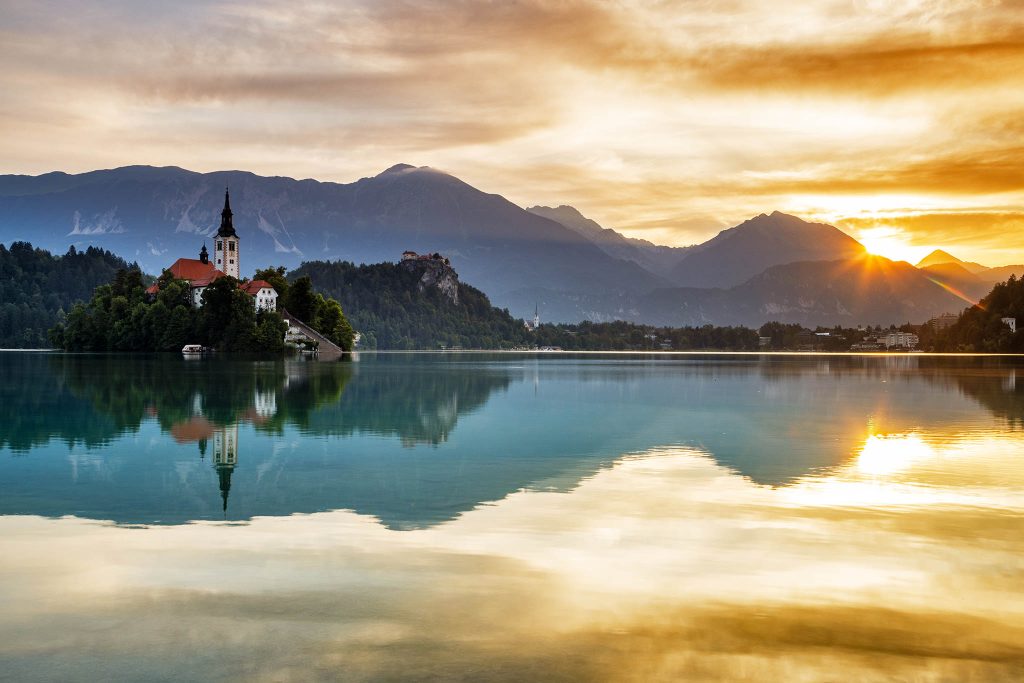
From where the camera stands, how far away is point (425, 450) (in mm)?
31281

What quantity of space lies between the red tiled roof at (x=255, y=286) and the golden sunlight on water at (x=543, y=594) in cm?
15890

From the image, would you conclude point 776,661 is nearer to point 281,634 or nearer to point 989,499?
point 281,634

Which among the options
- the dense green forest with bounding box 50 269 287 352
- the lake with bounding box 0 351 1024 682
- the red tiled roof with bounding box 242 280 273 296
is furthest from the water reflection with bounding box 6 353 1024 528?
the red tiled roof with bounding box 242 280 273 296

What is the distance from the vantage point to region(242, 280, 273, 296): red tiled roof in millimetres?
172500

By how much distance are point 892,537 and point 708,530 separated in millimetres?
3504

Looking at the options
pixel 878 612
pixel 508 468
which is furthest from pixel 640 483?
pixel 878 612

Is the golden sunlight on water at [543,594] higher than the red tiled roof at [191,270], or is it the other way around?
the red tiled roof at [191,270]

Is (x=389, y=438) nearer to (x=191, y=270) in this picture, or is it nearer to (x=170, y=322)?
(x=170, y=322)

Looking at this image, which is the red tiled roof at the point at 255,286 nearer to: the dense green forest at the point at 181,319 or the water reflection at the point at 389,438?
the dense green forest at the point at 181,319

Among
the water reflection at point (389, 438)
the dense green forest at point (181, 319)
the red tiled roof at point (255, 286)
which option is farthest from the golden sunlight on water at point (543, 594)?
the red tiled roof at point (255, 286)

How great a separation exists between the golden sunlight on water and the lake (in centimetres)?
5

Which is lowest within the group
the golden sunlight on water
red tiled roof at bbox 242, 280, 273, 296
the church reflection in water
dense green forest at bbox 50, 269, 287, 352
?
the golden sunlight on water

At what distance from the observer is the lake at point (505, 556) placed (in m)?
11.1

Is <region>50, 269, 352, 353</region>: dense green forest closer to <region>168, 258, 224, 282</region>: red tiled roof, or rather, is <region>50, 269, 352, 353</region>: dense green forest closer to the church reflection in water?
<region>168, 258, 224, 282</region>: red tiled roof
